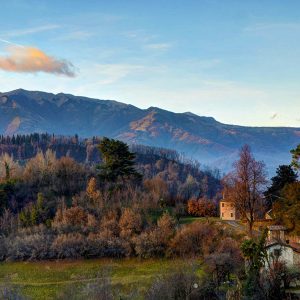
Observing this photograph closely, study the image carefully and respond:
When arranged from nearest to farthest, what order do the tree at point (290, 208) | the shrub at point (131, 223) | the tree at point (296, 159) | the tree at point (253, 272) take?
the tree at point (253, 272)
the tree at point (290, 208)
the tree at point (296, 159)
the shrub at point (131, 223)

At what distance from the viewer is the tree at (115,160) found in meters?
61.8

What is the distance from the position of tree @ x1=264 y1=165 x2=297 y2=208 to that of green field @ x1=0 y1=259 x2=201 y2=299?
16.5m

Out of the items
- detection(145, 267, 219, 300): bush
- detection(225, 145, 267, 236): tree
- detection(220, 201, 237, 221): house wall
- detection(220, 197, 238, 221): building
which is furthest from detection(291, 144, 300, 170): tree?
detection(145, 267, 219, 300): bush

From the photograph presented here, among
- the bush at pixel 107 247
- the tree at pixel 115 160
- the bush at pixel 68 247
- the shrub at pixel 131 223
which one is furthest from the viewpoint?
the tree at pixel 115 160

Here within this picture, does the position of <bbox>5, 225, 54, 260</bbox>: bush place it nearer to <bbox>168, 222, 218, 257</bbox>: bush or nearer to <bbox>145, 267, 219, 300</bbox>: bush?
<bbox>168, 222, 218, 257</bbox>: bush

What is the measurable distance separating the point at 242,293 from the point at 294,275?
301 inches

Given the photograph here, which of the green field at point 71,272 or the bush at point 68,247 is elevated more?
the bush at point 68,247

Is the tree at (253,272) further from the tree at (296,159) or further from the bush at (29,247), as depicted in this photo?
the bush at (29,247)

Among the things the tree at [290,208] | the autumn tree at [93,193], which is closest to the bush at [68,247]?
the autumn tree at [93,193]

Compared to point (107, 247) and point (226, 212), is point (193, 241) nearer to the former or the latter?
point (107, 247)

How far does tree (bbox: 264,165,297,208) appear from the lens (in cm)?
5797

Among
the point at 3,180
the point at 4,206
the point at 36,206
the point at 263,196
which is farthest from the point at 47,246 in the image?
the point at 263,196

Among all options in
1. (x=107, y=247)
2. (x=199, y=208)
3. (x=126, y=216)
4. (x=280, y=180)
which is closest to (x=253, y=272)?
(x=107, y=247)

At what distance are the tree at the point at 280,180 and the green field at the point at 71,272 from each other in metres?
16.5
